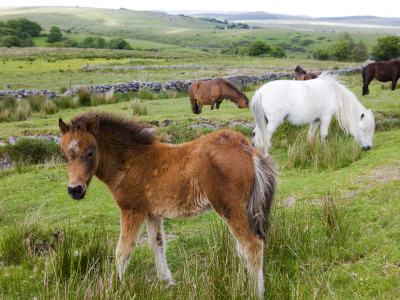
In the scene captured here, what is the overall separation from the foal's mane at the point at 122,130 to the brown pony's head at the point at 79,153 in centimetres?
24

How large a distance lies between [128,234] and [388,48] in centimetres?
7674

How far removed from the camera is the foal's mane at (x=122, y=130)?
3.84 meters

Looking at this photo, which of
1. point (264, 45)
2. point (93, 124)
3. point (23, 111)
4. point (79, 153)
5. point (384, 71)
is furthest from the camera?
point (264, 45)

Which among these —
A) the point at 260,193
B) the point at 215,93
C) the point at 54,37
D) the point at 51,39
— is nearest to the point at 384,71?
the point at 215,93

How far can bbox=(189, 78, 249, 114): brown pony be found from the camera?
15.6 meters

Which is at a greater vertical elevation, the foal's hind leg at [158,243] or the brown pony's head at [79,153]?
the brown pony's head at [79,153]

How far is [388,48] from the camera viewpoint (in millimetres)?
66562

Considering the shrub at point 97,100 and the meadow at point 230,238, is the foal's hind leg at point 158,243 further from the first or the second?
the shrub at point 97,100

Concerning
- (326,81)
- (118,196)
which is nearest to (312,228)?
(118,196)

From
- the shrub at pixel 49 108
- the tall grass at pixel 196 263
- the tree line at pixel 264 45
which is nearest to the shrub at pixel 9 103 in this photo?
the shrub at pixel 49 108

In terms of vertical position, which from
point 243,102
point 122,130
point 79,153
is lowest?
point 243,102

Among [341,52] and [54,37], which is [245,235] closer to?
[341,52]

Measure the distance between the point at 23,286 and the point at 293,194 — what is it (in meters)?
4.98

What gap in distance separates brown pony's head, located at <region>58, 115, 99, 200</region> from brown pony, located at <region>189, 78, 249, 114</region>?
39.7ft
